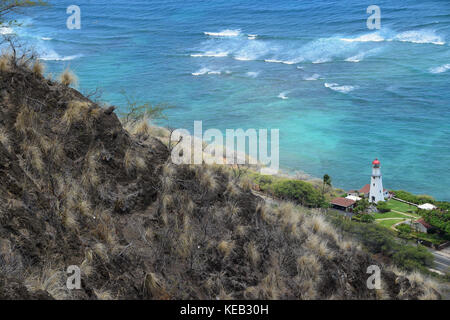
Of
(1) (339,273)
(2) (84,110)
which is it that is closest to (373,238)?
(1) (339,273)

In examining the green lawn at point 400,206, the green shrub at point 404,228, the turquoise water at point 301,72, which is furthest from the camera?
the turquoise water at point 301,72

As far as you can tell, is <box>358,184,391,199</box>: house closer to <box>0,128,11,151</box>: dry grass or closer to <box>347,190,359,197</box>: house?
<box>347,190,359,197</box>: house

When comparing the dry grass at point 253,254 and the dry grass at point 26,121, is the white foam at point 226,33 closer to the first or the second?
the dry grass at point 26,121

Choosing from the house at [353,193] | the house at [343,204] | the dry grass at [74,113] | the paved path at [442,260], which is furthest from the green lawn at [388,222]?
the dry grass at [74,113]

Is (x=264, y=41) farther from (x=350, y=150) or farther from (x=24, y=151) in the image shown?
(x=24, y=151)

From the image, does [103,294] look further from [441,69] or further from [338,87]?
[441,69]

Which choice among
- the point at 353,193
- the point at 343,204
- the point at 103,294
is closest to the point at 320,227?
the point at 103,294
